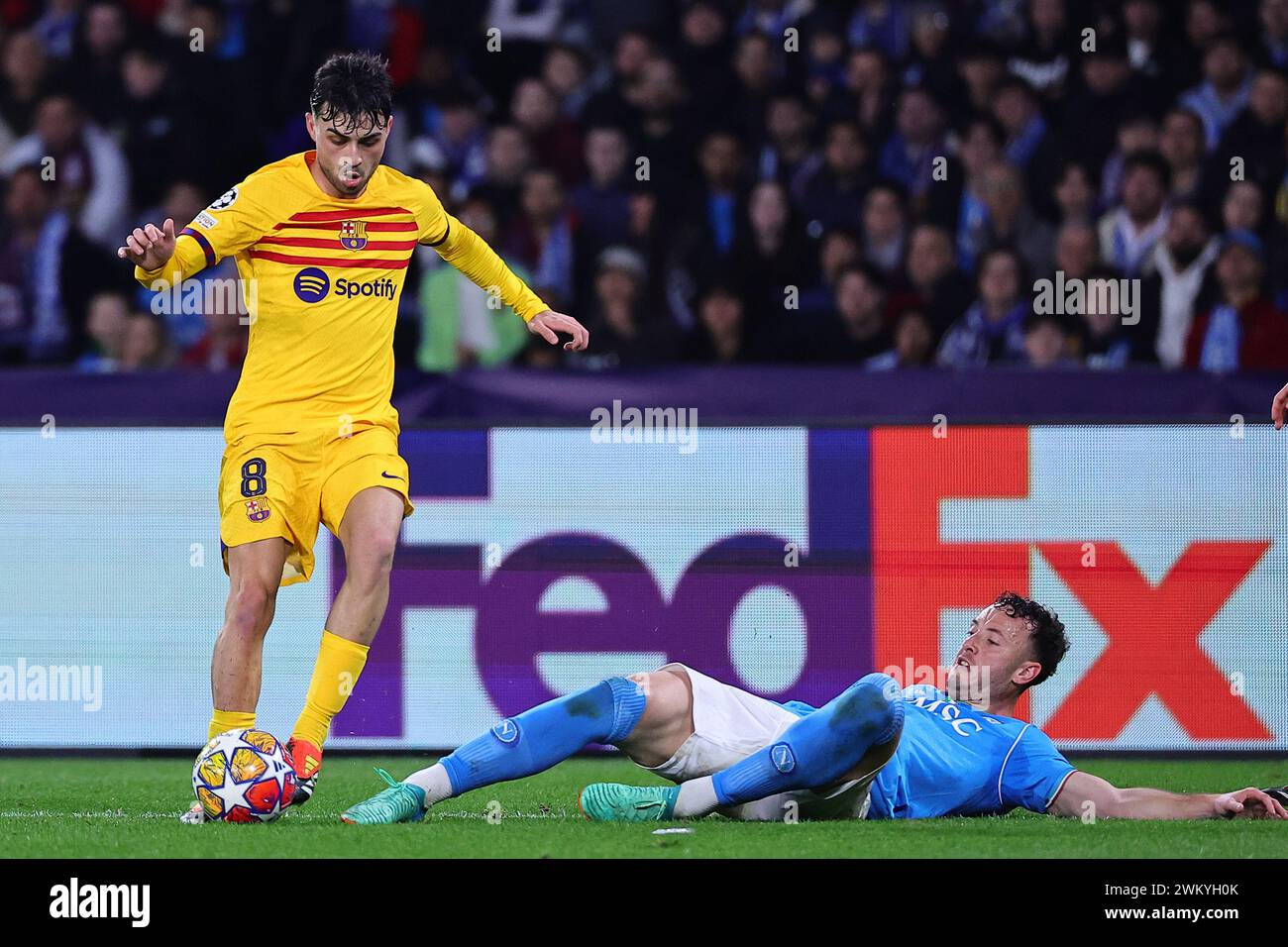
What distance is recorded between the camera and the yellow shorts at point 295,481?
5242 millimetres

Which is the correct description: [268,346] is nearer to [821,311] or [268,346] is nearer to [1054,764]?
[1054,764]

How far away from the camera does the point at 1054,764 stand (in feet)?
16.4

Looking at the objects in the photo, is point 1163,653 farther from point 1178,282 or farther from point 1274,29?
point 1274,29

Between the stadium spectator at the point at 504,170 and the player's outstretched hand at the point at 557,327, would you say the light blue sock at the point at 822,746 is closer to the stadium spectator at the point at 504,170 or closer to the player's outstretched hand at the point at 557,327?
the player's outstretched hand at the point at 557,327

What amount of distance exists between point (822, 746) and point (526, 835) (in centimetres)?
78

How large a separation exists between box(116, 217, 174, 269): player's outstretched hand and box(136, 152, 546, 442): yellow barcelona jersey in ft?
0.80

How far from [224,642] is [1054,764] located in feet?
7.60

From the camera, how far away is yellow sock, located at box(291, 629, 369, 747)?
514 cm

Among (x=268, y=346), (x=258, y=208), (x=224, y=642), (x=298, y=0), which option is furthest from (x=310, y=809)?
(x=298, y=0)

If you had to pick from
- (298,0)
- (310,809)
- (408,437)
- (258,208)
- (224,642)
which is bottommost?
(310,809)

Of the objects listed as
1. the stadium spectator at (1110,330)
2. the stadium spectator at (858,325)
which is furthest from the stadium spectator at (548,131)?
the stadium spectator at (1110,330)

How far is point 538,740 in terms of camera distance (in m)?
4.80

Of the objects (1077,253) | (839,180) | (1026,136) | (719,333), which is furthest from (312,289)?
(1026,136)

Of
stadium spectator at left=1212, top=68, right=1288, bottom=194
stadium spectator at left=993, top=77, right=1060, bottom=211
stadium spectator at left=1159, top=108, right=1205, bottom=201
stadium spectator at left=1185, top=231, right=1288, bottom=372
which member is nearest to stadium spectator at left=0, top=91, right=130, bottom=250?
stadium spectator at left=993, top=77, right=1060, bottom=211
